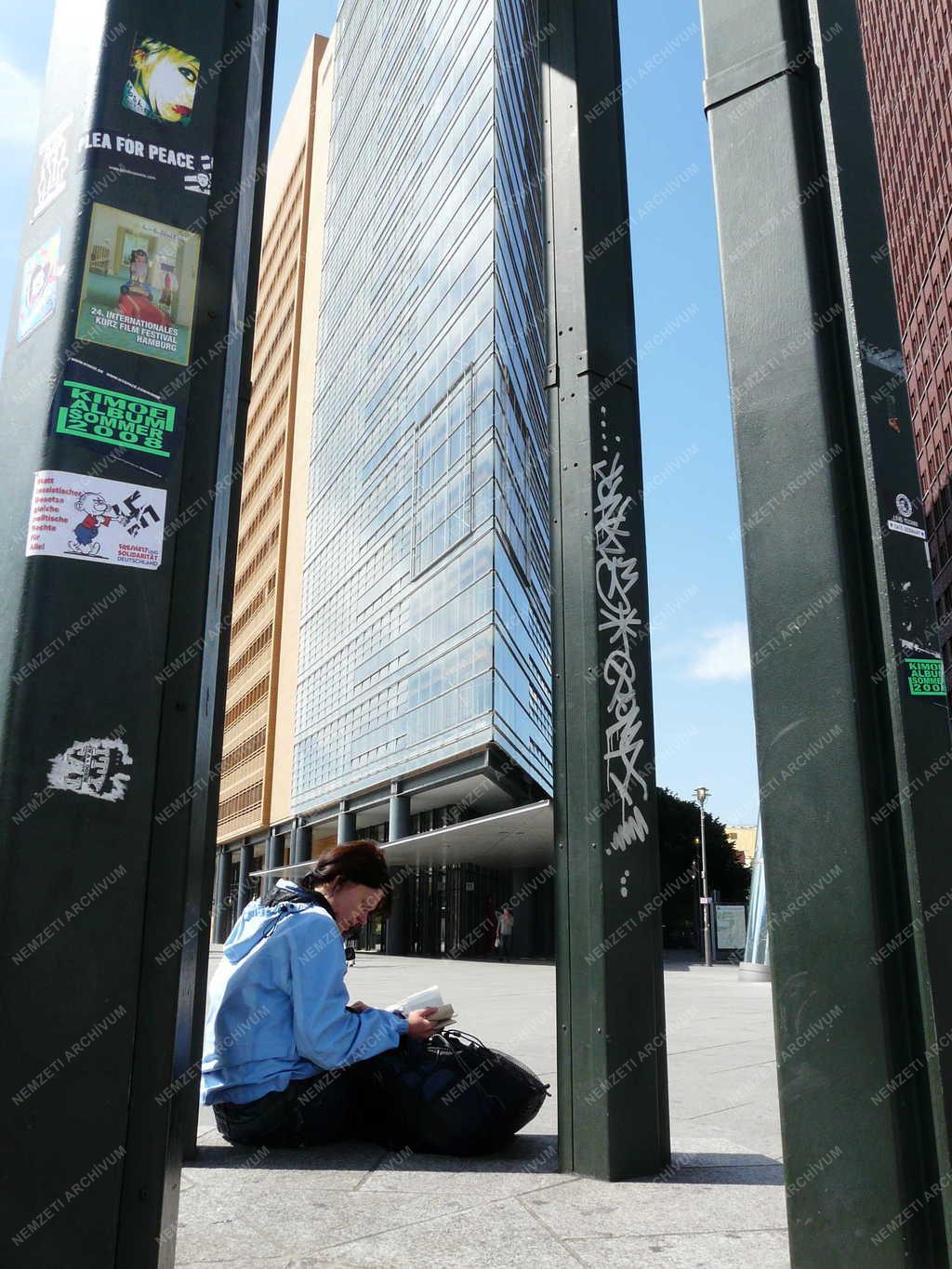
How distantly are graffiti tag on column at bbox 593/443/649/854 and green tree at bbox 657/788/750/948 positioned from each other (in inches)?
2076

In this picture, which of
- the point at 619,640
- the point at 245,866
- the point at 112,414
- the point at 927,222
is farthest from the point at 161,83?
the point at 927,222

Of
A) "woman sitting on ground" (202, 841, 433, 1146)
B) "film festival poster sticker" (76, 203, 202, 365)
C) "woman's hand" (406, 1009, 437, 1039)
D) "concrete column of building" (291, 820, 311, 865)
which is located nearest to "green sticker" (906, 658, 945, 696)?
"film festival poster sticker" (76, 203, 202, 365)

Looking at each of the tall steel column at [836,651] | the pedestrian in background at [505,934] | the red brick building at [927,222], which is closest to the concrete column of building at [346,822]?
the pedestrian in background at [505,934]

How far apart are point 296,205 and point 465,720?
Result: 158ft

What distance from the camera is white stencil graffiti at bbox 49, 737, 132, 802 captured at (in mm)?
2098

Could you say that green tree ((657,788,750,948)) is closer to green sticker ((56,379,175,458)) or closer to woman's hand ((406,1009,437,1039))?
woman's hand ((406,1009,437,1039))

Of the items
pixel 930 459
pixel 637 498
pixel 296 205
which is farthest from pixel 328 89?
pixel 637 498

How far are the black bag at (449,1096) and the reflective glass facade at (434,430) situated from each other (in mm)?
20258

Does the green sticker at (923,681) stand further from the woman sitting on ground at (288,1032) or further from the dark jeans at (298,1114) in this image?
the dark jeans at (298,1114)

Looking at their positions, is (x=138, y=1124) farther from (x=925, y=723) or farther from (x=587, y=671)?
(x=587, y=671)

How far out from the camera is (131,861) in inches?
83.2

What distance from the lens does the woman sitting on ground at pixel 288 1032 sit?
11.7 feet

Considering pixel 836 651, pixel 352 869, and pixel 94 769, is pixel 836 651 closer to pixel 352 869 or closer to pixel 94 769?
pixel 94 769

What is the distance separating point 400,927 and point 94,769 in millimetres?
38084
